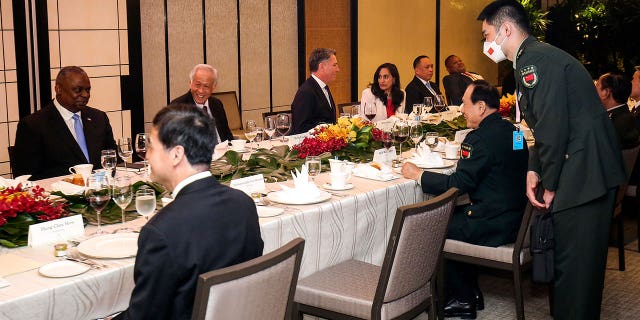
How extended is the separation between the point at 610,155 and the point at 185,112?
1.96 meters

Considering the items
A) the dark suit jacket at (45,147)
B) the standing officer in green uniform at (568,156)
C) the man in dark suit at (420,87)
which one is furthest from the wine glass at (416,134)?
the man in dark suit at (420,87)

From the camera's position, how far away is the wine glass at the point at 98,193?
114 inches

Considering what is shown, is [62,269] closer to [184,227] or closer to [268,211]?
[184,227]

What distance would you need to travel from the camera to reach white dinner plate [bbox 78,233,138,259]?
108 inches

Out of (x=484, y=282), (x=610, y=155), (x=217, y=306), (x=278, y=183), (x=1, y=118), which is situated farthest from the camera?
(x=1, y=118)

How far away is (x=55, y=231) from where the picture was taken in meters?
2.95

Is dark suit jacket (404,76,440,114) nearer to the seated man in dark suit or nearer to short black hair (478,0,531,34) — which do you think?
the seated man in dark suit

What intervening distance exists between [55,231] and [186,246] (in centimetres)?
92

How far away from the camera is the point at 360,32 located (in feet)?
34.7

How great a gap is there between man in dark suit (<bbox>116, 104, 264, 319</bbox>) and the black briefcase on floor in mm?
1549

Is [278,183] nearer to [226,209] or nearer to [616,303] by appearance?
[226,209]

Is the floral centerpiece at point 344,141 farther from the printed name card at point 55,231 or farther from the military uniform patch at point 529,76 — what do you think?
the printed name card at point 55,231

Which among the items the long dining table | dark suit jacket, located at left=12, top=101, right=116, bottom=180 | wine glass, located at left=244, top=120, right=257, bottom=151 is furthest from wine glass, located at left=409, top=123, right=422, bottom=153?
dark suit jacket, located at left=12, top=101, right=116, bottom=180

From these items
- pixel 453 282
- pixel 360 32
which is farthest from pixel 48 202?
pixel 360 32
